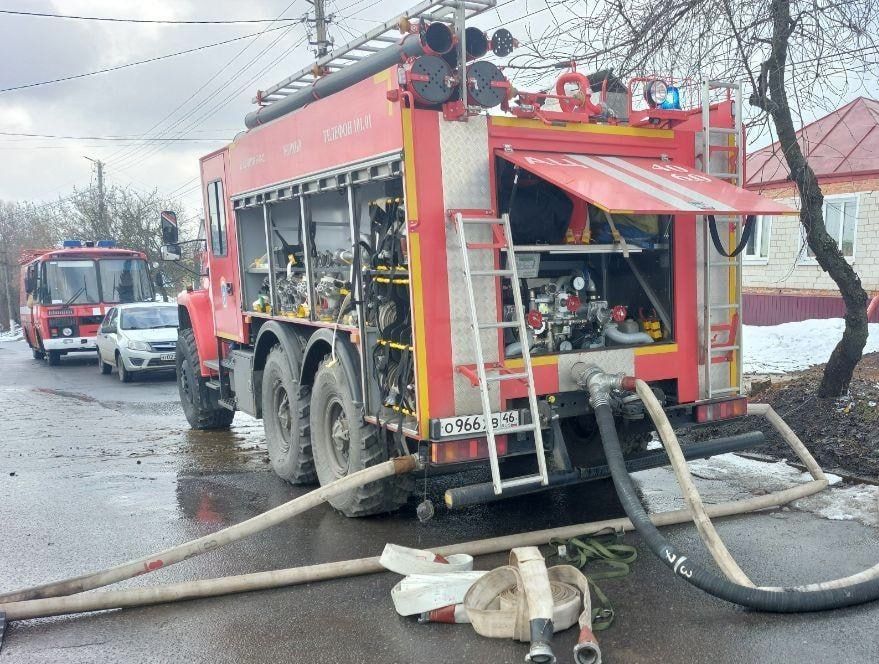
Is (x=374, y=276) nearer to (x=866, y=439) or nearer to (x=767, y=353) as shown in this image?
(x=866, y=439)

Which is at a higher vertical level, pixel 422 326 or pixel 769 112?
pixel 769 112

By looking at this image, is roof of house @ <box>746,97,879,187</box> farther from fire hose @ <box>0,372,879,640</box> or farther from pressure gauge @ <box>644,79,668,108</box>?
fire hose @ <box>0,372,879,640</box>

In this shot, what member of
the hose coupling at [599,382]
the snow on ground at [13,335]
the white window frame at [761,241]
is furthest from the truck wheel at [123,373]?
the snow on ground at [13,335]

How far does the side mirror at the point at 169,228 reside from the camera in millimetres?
9578

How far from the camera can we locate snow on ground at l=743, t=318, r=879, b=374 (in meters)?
12.5

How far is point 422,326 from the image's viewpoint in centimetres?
498

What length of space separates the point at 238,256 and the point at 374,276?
300 cm

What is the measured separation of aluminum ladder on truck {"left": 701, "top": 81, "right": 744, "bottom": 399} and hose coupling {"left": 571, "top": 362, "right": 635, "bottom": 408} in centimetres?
96

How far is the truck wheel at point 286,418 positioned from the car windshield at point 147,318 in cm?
1012

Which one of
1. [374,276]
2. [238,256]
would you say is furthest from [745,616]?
[238,256]

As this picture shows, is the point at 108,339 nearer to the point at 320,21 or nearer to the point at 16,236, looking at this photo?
the point at 320,21

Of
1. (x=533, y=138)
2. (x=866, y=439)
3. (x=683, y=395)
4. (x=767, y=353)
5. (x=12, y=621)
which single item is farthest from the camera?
(x=767, y=353)

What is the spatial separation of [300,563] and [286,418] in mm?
2307

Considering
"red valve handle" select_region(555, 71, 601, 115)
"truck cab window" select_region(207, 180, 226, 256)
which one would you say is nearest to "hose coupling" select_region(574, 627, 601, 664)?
"red valve handle" select_region(555, 71, 601, 115)
